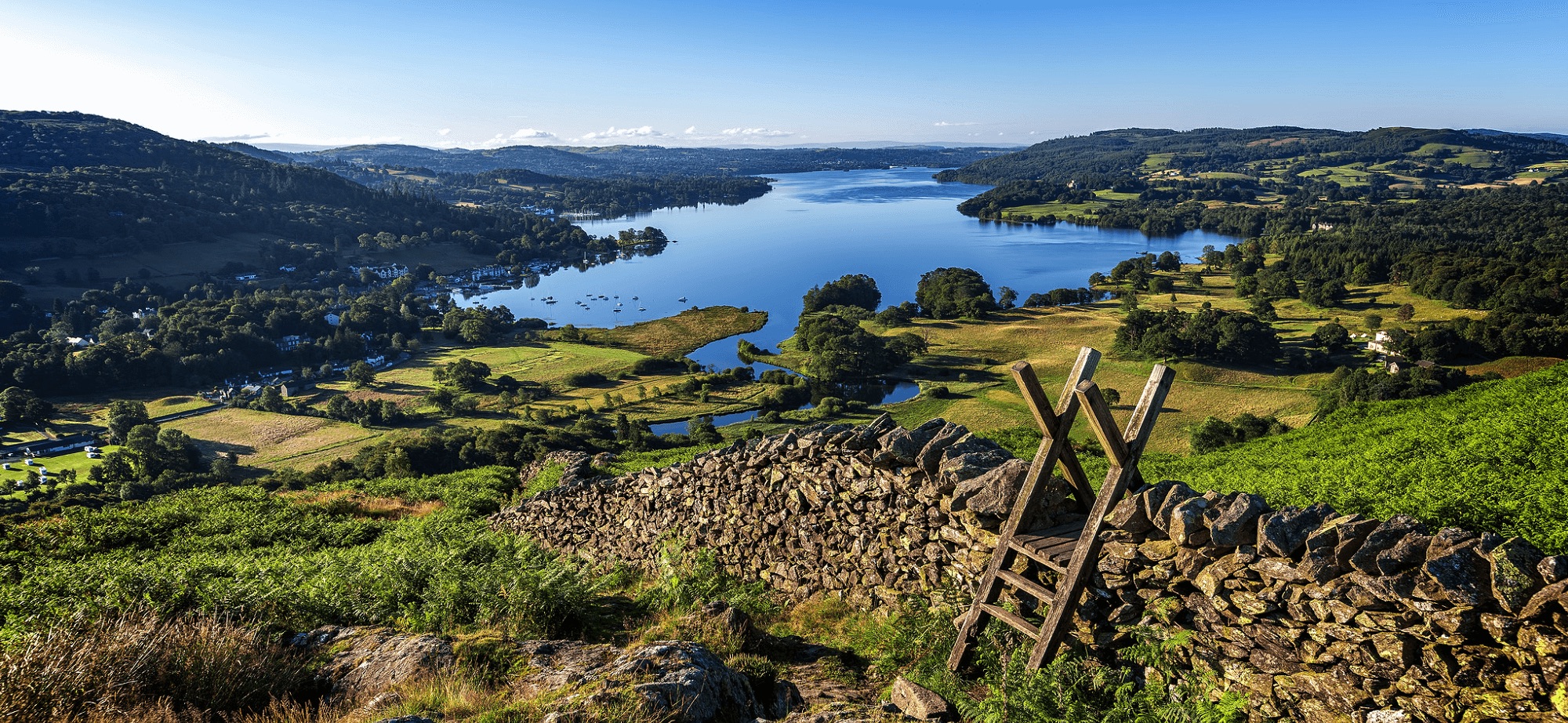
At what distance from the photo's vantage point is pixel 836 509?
830 cm

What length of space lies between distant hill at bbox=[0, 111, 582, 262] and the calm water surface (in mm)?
41256

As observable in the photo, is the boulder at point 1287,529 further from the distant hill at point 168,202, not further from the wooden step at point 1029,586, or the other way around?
the distant hill at point 168,202

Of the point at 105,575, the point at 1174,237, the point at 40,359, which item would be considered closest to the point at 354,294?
the point at 40,359

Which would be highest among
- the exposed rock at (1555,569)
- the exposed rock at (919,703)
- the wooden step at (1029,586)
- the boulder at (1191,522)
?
the exposed rock at (1555,569)

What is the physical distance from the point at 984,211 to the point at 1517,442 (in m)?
189

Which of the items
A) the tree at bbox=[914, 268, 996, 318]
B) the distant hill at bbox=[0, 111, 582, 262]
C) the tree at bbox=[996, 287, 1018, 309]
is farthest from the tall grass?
the distant hill at bbox=[0, 111, 582, 262]

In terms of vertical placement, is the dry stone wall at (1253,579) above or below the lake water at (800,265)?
above

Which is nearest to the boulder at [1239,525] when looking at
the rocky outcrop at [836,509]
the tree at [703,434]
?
the rocky outcrop at [836,509]

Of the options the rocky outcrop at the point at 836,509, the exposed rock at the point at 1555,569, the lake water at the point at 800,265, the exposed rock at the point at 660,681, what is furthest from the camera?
the lake water at the point at 800,265

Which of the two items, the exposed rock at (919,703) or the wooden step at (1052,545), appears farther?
the wooden step at (1052,545)

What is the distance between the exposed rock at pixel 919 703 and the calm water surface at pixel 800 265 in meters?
64.6

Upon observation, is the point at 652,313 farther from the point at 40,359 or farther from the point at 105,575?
the point at 105,575

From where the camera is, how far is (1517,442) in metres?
7.34

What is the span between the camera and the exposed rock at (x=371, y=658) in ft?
17.2
